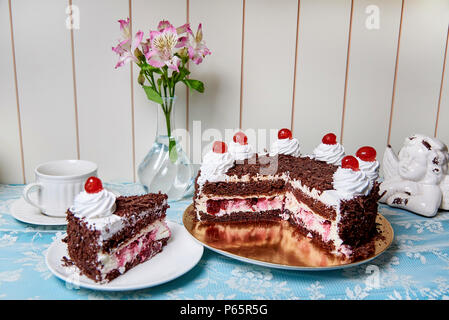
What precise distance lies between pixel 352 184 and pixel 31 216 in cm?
135

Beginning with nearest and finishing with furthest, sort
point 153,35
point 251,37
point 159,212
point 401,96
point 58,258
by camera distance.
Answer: point 58,258 < point 159,212 < point 153,35 < point 251,37 < point 401,96

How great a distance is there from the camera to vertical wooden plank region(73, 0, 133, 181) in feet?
7.00

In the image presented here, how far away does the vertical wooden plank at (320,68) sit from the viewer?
2.25 meters

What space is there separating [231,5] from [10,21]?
115 cm

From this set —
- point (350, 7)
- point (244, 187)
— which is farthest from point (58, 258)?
point (350, 7)

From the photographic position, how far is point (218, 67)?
89.3 inches

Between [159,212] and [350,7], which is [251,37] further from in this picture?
[159,212]

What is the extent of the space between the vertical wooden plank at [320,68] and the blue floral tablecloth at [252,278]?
0.89 m

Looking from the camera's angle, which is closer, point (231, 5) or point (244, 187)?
point (244, 187)

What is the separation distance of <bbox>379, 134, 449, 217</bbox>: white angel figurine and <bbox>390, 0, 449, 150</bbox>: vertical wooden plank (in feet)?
1.47

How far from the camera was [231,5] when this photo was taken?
7.20 feet

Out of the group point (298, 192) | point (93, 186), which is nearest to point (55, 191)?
point (93, 186)

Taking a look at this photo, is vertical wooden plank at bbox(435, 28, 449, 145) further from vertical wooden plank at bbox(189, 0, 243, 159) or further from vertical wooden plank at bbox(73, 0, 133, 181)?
vertical wooden plank at bbox(73, 0, 133, 181)
